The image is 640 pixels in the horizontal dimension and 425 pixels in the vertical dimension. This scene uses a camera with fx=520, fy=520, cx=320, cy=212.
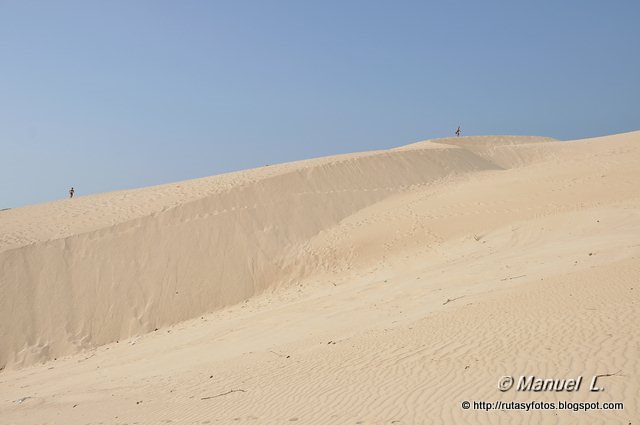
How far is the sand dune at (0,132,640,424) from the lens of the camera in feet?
22.1

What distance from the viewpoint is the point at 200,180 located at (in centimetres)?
2566

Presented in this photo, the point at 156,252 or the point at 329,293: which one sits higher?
the point at 156,252

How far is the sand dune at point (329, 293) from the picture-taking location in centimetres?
673

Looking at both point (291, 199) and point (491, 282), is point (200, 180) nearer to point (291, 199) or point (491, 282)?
point (291, 199)

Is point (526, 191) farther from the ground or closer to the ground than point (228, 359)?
farther from the ground

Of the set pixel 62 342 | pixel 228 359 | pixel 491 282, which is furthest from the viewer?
pixel 62 342

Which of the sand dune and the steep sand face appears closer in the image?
the sand dune

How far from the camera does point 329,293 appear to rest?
1423 cm

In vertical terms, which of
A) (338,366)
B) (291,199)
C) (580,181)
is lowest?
(338,366)

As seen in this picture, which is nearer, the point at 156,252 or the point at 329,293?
the point at 329,293

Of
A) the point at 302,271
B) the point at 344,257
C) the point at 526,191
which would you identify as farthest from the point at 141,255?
the point at 526,191

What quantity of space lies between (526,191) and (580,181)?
1.91 meters

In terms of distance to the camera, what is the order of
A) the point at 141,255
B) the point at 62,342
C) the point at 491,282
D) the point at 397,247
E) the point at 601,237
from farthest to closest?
the point at 141,255 → the point at 397,247 → the point at 62,342 → the point at 601,237 → the point at 491,282

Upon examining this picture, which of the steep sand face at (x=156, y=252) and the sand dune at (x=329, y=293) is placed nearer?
the sand dune at (x=329, y=293)
